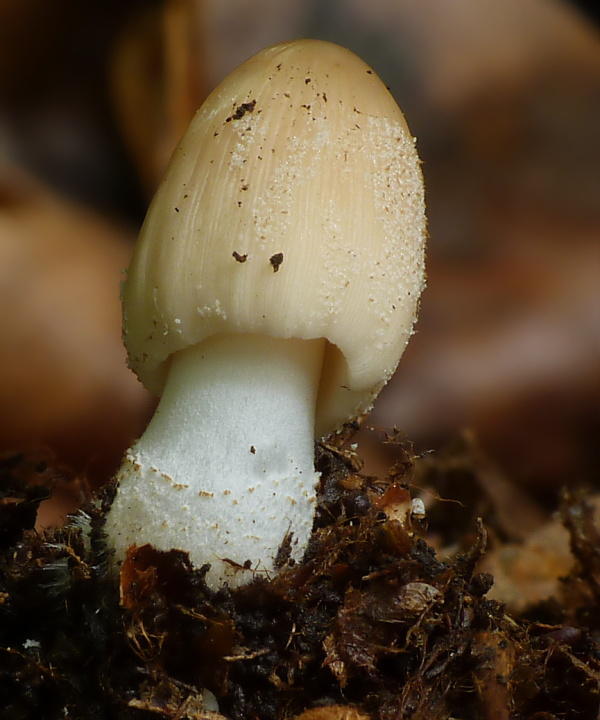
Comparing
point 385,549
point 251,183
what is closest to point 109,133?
point 251,183

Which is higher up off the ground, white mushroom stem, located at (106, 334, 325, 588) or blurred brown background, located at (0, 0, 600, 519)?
blurred brown background, located at (0, 0, 600, 519)

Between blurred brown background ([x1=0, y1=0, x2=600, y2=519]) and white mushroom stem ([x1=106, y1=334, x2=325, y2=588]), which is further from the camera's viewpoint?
blurred brown background ([x1=0, y1=0, x2=600, y2=519])

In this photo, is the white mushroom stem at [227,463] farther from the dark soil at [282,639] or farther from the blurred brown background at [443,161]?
the blurred brown background at [443,161]

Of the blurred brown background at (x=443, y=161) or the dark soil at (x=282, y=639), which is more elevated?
the blurred brown background at (x=443, y=161)

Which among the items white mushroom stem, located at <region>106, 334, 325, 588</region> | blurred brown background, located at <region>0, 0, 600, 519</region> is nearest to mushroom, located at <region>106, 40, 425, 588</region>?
white mushroom stem, located at <region>106, 334, 325, 588</region>

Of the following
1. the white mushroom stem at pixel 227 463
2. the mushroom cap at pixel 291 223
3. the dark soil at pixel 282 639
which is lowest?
the dark soil at pixel 282 639

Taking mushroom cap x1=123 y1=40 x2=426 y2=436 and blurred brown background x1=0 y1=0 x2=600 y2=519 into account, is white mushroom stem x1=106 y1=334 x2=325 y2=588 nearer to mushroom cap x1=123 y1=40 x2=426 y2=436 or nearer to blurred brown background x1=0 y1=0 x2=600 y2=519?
mushroom cap x1=123 y1=40 x2=426 y2=436

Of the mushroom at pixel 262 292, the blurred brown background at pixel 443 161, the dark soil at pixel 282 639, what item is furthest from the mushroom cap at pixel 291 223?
the blurred brown background at pixel 443 161

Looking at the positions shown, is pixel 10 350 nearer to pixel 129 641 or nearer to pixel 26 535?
pixel 26 535
